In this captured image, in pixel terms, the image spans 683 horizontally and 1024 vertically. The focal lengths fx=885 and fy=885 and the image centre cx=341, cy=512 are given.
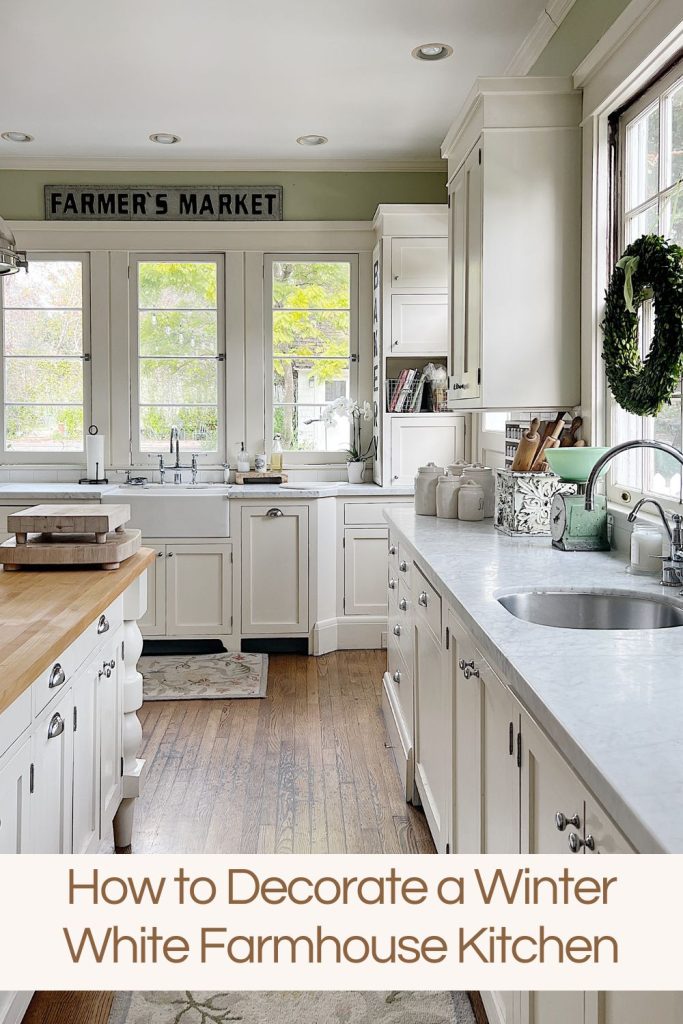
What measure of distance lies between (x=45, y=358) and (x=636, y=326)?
3.92 m

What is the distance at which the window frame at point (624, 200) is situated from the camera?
254 centimetres

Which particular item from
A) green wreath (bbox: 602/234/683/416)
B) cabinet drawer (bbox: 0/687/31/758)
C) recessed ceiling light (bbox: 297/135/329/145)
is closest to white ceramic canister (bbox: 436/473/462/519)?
green wreath (bbox: 602/234/683/416)

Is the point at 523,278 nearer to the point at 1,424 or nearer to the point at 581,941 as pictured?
the point at 581,941

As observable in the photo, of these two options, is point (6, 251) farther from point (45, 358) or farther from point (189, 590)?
point (45, 358)

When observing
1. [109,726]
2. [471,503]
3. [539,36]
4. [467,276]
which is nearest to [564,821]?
[109,726]

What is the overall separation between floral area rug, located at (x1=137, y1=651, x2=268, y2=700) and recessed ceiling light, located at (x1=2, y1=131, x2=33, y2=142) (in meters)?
3.05

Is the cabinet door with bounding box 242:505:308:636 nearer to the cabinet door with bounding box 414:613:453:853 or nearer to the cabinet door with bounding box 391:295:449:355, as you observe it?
the cabinet door with bounding box 391:295:449:355

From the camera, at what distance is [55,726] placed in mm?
1841

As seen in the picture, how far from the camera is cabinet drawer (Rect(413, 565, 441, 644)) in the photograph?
246 centimetres

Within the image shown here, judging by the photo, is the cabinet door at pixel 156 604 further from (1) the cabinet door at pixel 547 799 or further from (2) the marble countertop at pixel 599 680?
(1) the cabinet door at pixel 547 799

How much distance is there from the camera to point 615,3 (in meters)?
2.79

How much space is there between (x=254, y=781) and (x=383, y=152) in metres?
3.79

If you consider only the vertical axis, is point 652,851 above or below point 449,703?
above

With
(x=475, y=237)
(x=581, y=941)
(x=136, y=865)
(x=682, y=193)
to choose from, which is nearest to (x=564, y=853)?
(x=581, y=941)
